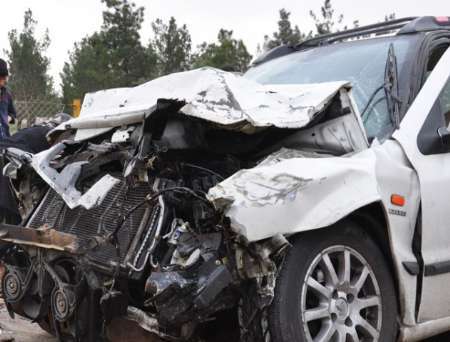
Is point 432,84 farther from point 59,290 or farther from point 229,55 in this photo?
point 229,55

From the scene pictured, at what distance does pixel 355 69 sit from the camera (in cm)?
417

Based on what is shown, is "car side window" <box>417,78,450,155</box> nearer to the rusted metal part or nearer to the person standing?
the rusted metal part

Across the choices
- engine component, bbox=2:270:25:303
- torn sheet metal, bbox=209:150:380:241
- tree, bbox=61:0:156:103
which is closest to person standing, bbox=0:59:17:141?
engine component, bbox=2:270:25:303

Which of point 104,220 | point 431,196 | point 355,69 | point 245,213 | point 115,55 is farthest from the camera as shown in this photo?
point 115,55

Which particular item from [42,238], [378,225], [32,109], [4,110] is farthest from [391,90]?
[32,109]

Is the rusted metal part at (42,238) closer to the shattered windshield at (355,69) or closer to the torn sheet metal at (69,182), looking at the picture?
the torn sheet metal at (69,182)

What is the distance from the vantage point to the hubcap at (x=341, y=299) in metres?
2.97

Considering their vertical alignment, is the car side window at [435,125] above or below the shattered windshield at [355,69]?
below

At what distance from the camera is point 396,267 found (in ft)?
10.8

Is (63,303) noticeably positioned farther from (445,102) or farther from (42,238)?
(445,102)

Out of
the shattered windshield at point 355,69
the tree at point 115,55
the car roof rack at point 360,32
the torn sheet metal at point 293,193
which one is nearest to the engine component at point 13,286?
the torn sheet metal at point 293,193

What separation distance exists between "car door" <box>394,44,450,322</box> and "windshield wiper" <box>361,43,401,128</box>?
8cm

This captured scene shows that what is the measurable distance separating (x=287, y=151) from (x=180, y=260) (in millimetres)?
901

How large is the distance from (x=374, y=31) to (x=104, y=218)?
2.54 m
